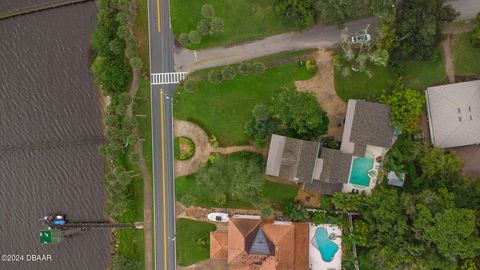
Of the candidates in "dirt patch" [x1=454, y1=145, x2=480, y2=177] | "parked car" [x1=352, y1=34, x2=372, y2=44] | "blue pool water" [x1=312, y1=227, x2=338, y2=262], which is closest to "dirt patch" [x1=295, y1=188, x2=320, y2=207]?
"blue pool water" [x1=312, y1=227, x2=338, y2=262]

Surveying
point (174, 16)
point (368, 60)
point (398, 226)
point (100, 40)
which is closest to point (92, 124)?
point (100, 40)

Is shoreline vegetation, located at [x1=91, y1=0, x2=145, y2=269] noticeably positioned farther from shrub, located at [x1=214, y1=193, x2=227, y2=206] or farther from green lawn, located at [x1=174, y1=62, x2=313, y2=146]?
shrub, located at [x1=214, y1=193, x2=227, y2=206]

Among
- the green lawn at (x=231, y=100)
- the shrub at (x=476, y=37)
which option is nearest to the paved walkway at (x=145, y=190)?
the green lawn at (x=231, y=100)

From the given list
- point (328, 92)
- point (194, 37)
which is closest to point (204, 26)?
point (194, 37)

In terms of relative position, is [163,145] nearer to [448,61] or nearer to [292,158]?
[292,158]

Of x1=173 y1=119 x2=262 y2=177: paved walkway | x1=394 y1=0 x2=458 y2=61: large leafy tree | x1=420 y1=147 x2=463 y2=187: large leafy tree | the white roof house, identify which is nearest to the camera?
x1=394 y1=0 x2=458 y2=61: large leafy tree
